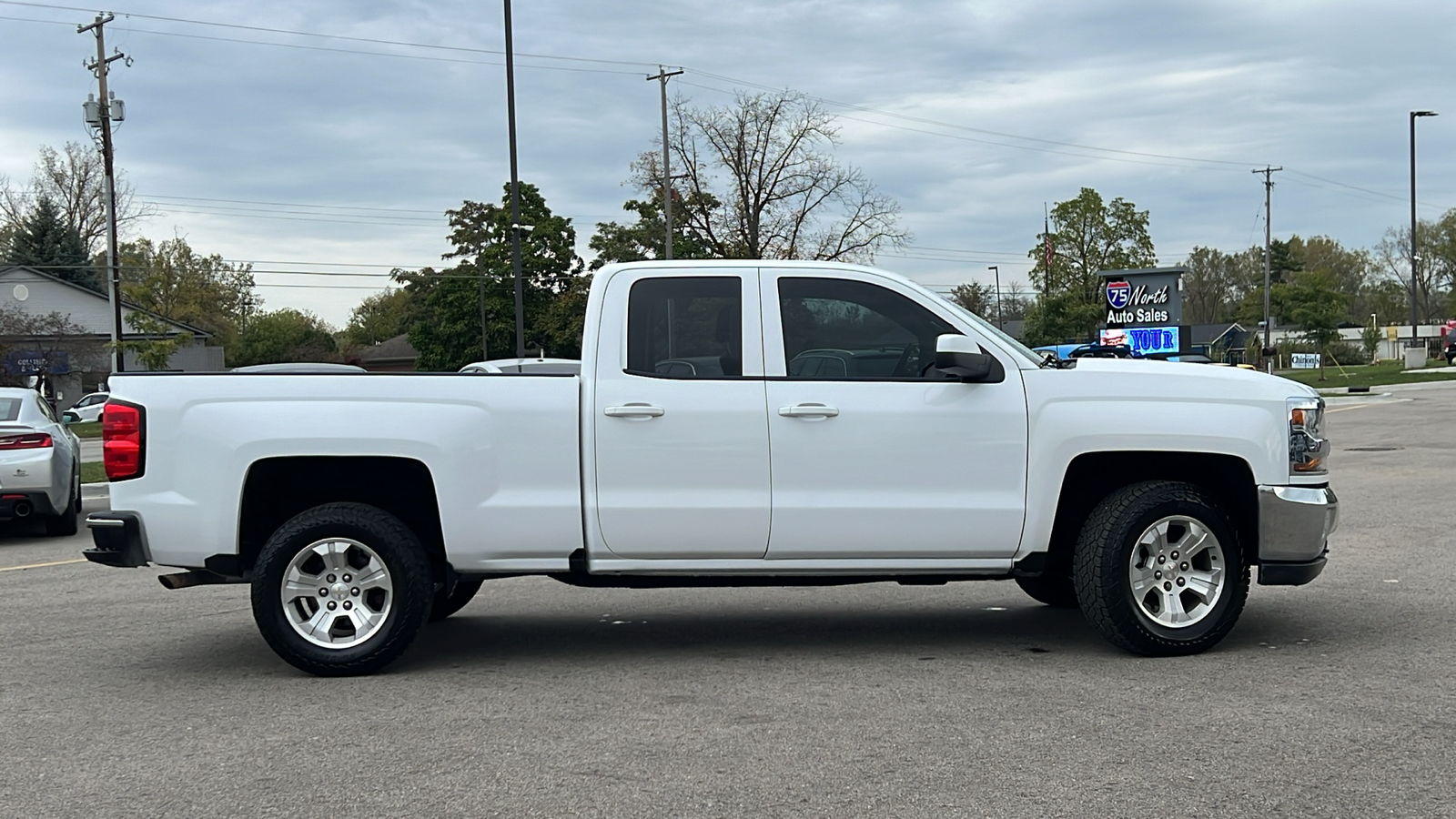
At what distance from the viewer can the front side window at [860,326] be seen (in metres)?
6.88

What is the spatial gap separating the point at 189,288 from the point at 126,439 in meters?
74.6

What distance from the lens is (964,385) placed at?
6730mm

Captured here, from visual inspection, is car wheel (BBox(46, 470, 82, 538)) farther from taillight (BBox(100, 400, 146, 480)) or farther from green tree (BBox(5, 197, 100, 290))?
green tree (BBox(5, 197, 100, 290))

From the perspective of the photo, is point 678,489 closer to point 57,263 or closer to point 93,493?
point 93,493

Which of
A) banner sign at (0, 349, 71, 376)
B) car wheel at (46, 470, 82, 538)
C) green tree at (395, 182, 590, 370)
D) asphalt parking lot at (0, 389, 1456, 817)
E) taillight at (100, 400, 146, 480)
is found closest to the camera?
asphalt parking lot at (0, 389, 1456, 817)

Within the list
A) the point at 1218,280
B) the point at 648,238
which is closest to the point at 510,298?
the point at 648,238

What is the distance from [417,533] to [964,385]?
9.49 ft

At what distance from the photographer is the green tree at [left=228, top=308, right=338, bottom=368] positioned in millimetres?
104625

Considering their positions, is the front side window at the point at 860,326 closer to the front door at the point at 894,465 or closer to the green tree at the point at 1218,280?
the front door at the point at 894,465

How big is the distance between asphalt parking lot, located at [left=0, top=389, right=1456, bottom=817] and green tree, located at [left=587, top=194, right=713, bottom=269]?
4999 cm

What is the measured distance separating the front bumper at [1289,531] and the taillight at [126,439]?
543cm

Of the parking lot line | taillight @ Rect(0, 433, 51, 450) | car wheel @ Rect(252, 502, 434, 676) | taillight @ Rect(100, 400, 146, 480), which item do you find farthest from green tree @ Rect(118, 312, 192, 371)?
car wheel @ Rect(252, 502, 434, 676)

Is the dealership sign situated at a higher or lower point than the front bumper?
higher

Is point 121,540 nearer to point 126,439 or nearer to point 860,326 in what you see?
point 126,439
